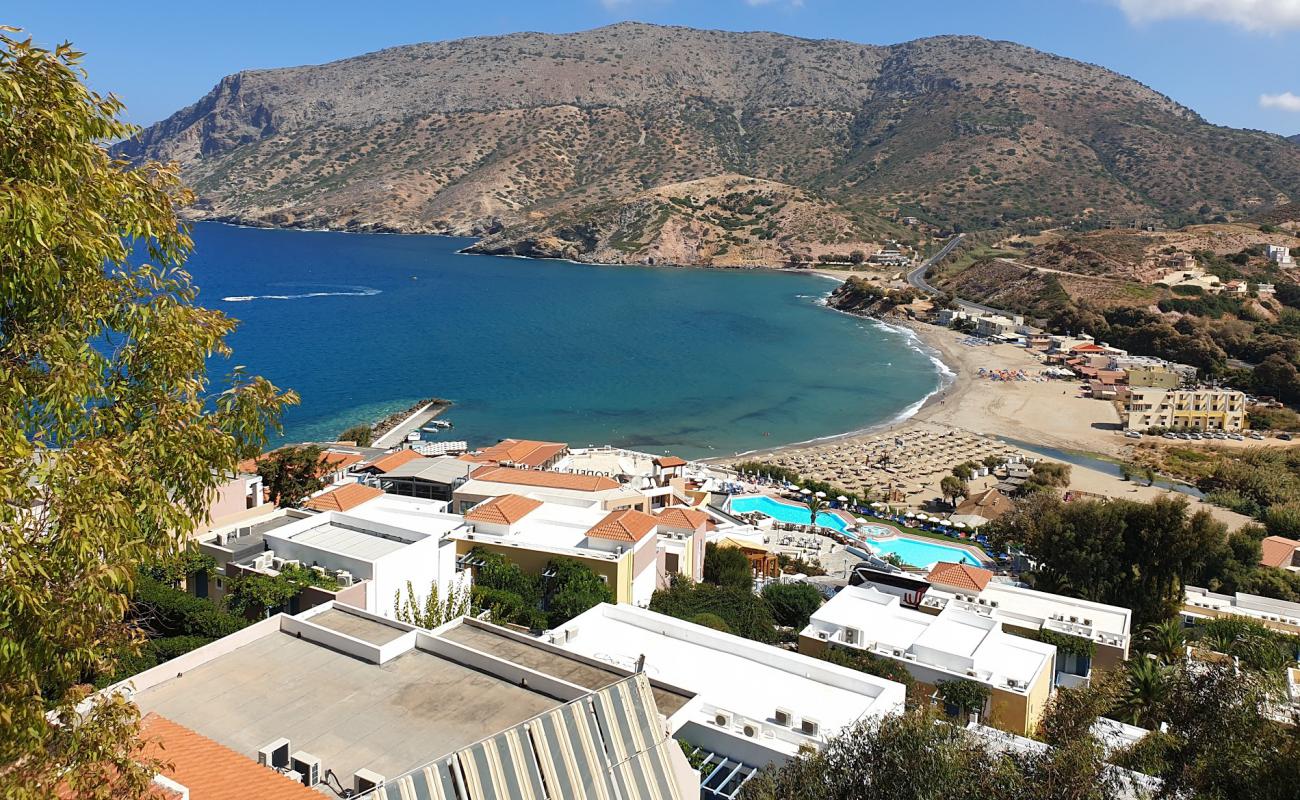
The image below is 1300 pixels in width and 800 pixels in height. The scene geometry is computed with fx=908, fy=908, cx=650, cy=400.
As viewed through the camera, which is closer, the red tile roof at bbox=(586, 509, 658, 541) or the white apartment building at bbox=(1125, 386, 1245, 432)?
the red tile roof at bbox=(586, 509, 658, 541)

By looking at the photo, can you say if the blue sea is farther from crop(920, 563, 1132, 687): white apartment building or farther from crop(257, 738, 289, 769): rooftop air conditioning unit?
crop(257, 738, 289, 769): rooftop air conditioning unit

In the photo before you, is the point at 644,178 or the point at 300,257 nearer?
the point at 300,257

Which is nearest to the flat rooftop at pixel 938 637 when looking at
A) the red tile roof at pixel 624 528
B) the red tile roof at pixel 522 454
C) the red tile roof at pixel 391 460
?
the red tile roof at pixel 624 528

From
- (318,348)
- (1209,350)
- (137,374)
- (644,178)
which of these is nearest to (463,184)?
(644,178)

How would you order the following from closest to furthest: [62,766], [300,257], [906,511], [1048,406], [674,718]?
[62,766]
[674,718]
[906,511]
[1048,406]
[300,257]

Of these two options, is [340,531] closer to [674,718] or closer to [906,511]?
[674,718]

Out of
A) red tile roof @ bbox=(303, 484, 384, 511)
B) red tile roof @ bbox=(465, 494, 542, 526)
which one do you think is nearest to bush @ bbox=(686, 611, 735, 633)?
red tile roof @ bbox=(465, 494, 542, 526)

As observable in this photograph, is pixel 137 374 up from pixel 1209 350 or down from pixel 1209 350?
up
